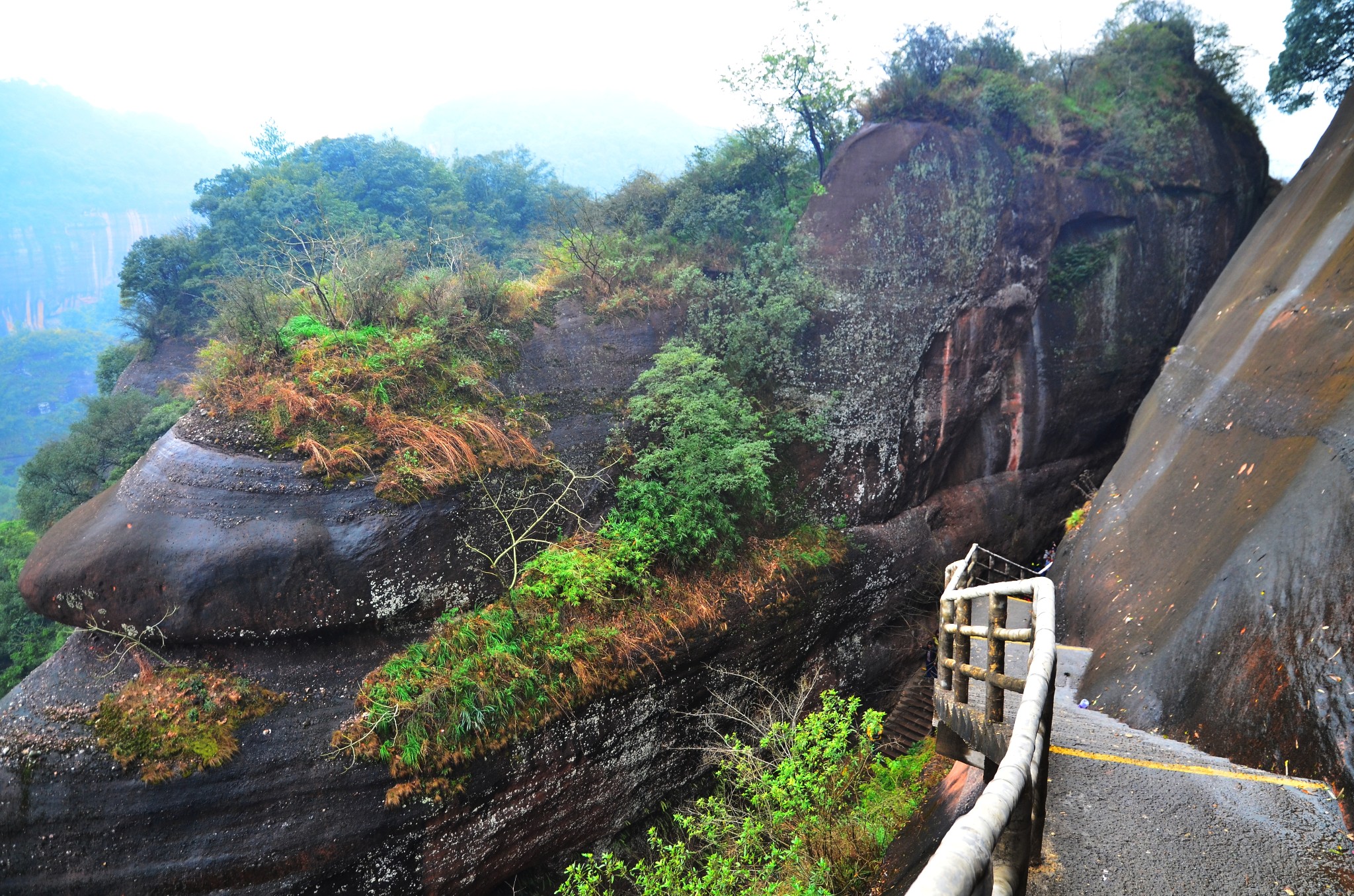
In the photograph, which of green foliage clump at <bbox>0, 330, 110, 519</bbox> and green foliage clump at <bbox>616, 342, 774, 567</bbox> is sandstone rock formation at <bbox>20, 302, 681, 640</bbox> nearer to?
green foliage clump at <bbox>616, 342, 774, 567</bbox>

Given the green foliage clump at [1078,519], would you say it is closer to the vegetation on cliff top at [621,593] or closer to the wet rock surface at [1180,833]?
the vegetation on cliff top at [621,593]

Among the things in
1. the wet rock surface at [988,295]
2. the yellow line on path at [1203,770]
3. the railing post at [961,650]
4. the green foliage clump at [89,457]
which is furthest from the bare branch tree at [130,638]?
the wet rock surface at [988,295]

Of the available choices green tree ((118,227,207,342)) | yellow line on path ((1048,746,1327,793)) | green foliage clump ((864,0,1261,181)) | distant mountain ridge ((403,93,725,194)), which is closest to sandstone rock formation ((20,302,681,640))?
yellow line on path ((1048,746,1327,793))

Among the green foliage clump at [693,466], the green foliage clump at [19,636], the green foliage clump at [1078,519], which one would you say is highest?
the green foliage clump at [693,466]

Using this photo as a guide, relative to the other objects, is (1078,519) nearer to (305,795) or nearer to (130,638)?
(305,795)

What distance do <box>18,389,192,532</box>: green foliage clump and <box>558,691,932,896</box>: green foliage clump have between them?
15422mm

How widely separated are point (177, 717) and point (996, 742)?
27.6 ft

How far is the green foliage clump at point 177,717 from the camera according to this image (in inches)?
267

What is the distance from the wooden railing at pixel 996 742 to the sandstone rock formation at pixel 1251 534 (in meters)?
1.79

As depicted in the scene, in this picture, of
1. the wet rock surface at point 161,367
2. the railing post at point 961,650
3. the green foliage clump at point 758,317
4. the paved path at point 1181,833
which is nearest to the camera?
the paved path at point 1181,833

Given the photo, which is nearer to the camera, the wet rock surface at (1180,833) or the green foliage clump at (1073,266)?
the wet rock surface at (1180,833)

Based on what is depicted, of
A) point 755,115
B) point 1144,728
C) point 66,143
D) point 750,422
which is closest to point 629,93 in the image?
point 66,143

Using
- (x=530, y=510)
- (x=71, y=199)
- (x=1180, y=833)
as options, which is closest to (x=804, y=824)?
(x=1180, y=833)

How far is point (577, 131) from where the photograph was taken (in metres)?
88.7
